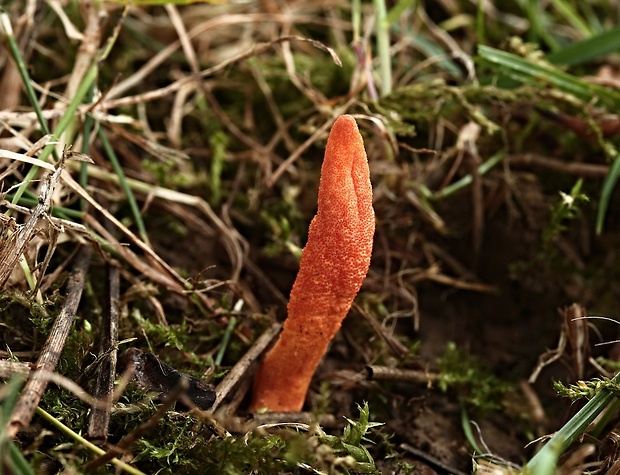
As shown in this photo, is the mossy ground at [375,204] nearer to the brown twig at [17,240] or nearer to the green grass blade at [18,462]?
the brown twig at [17,240]

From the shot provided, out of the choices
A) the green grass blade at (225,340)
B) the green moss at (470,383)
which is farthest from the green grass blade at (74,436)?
the green moss at (470,383)

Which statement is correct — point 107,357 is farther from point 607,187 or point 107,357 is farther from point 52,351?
point 607,187

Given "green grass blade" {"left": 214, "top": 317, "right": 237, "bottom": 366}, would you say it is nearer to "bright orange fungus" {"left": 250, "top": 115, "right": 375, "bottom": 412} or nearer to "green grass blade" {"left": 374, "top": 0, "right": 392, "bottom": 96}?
"bright orange fungus" {"left": 250, "top": 115, "right": 375, "bottom": 412}

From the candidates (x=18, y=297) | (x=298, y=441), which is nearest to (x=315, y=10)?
(x=18, y=297)

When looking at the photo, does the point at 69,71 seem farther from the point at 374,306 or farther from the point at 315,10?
the point at 374,306

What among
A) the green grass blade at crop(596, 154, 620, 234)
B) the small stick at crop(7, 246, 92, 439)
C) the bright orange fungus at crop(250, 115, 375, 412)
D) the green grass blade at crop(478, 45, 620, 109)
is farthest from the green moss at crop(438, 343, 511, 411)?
the small stick at crop(7, 246, 92, 439)
